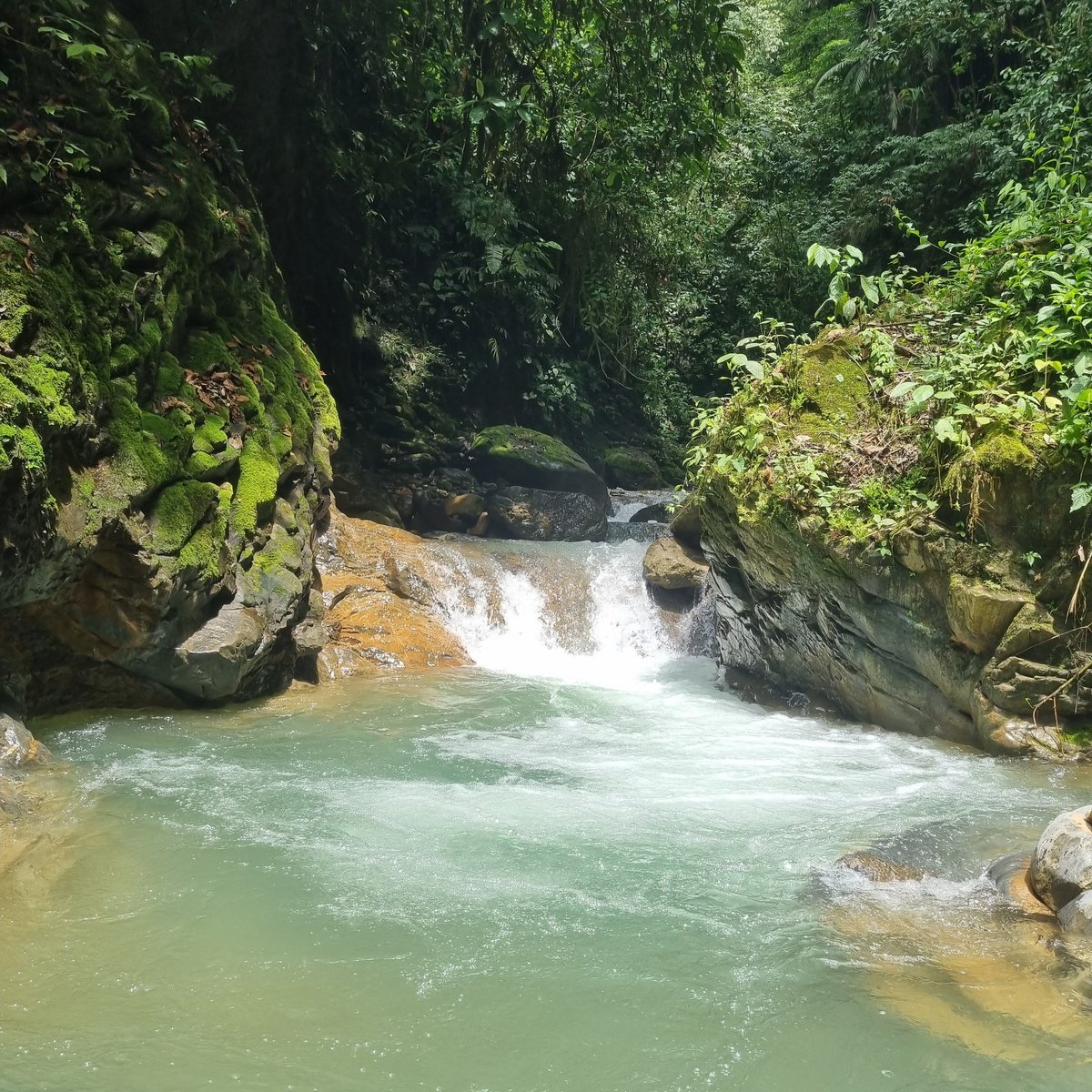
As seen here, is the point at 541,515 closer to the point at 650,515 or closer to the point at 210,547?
the point at 650,515

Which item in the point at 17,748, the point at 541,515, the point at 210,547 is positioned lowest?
the point at 17,748

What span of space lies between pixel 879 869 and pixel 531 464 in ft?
32.9

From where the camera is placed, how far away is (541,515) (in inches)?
525

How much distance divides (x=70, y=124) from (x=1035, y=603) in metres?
7.38

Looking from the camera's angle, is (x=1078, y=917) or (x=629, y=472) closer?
(x=1078, y=917)

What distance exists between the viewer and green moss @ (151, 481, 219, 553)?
634cm

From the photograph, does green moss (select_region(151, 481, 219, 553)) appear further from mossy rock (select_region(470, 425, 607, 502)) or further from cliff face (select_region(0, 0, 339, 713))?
mossy rock (select_region(470, 425, 607, 502))

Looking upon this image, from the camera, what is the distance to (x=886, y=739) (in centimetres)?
673

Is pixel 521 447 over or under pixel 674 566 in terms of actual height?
over

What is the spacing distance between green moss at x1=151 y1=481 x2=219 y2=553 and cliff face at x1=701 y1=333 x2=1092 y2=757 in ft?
13.4

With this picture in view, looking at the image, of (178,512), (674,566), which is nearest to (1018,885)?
(178,512)

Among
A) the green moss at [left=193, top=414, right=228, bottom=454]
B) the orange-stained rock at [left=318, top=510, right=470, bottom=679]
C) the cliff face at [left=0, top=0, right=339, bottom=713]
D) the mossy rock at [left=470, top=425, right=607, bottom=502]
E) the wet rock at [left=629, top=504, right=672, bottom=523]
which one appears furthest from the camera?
the wet rock at [left=629, top=504, right=672, bottom=523]

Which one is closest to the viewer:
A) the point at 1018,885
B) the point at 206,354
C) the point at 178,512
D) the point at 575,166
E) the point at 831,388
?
the point at 1018,885

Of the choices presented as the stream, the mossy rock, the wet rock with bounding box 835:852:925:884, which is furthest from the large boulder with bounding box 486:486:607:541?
the wet rock with bounding box 835:852:925:884
